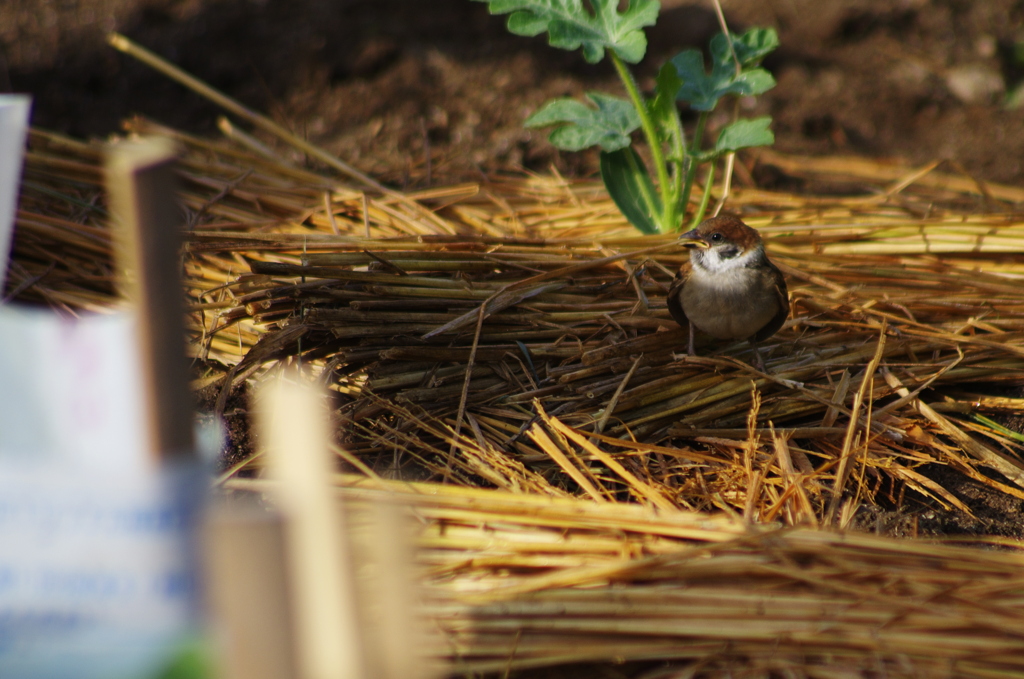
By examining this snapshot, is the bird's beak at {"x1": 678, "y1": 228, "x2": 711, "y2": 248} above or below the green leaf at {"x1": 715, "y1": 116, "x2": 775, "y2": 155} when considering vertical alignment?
below

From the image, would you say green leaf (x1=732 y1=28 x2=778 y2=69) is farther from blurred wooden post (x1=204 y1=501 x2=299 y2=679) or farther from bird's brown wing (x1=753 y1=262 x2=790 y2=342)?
blurred wooden post (x1=204 y1=501 x2=299 y2=679)

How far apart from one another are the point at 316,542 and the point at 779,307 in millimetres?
2272

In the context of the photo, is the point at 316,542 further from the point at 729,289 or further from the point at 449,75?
the point at 449,75

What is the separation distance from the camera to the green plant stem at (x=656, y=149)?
3.20 meters

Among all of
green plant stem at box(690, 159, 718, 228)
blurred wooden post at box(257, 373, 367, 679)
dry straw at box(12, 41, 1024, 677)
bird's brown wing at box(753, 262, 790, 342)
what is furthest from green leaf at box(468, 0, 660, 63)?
blurred wooden post at box(257, 373, 367, 679)

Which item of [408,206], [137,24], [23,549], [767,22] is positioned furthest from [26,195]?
[767,22]

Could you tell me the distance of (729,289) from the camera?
2.81m

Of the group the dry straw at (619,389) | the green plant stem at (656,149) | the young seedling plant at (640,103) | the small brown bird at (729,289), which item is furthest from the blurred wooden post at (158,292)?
the green plant stem at (656,149)

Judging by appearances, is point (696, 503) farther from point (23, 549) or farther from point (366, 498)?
point (23, 549)

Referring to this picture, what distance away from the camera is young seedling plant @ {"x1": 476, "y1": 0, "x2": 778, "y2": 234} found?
10.3 feet

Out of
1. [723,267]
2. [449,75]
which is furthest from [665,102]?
[449,75]

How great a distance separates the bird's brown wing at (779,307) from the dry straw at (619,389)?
126 millimetres

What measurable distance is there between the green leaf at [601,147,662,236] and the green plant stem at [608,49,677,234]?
0.04 m

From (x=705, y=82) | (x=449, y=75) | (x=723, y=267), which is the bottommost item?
(x=723, y=267)
